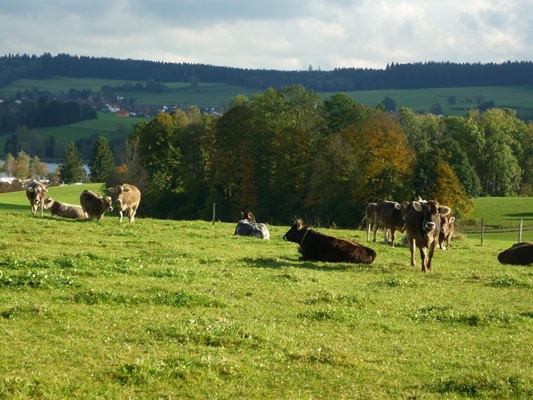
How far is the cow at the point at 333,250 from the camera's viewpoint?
23953mm

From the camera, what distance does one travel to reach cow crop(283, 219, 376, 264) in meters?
24.0

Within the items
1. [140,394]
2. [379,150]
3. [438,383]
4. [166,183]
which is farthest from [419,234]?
[166,183]

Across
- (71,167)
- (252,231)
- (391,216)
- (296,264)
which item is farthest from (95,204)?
(71,167)

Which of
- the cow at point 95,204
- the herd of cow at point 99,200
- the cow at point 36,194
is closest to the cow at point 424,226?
the herd of cow at point 99,200

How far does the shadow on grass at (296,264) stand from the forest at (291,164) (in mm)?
47387

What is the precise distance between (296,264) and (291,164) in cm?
5898

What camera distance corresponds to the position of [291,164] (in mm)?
81625

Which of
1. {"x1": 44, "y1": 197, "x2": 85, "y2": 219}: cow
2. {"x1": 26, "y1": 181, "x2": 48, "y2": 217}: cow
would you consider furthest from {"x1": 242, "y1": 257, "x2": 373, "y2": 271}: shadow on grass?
{"x1": 44, "y1": 197, "x2": 85, "y2": 219}: cow

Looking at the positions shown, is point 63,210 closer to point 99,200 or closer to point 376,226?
point 99,200

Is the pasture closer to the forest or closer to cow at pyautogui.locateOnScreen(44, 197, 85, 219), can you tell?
cow at pyautogui.locateOnScreen(44, 197, 85, 219)

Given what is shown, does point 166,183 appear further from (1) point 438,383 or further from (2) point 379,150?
(1) point 438,383

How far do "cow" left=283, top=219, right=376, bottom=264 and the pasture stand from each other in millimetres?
547

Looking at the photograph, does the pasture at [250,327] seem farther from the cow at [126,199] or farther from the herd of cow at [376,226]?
the cow at [126,199]

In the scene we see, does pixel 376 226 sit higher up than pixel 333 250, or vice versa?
pixel 333 250
